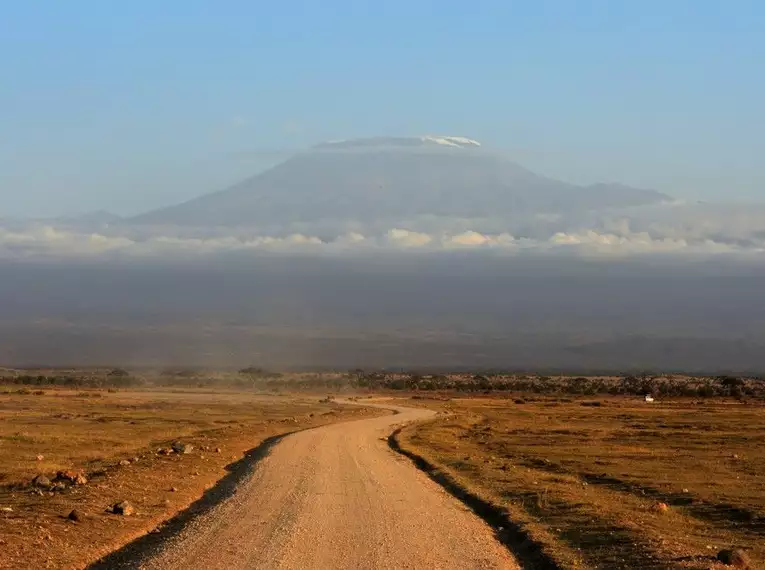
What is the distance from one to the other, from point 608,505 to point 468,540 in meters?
7.80

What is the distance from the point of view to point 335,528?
1981 centimetres

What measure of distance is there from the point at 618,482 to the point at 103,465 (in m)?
18.5

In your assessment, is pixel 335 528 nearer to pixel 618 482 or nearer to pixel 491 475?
pixel 491 475

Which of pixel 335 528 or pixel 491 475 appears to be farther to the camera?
pixel 491 475

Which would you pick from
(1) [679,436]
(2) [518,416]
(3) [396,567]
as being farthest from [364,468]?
(2) [518,416]

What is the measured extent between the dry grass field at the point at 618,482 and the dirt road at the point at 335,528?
1628mm

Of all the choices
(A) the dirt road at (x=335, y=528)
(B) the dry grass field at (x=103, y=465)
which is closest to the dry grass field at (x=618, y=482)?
(A) the dirt road at (x=335, y=528)

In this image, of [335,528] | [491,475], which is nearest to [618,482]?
[491,475]

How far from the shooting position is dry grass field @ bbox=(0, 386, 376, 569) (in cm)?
1811

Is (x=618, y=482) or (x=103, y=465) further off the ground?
(x=618, y=482)

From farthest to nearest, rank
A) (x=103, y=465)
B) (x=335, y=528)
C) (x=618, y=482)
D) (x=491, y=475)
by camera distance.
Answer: (x=103, y=465) → (x=618, y=482) → (x=491, y=475) → (x=335, y=528)

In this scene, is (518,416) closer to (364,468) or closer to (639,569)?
(364,468)

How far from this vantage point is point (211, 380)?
169 metres

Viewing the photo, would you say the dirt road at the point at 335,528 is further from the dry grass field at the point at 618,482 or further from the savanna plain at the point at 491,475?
the dry grass field at the point at 618,482
